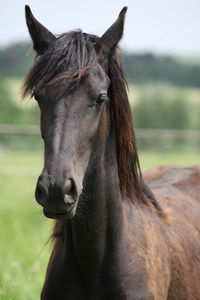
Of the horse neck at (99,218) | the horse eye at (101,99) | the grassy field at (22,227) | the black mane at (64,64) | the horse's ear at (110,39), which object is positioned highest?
the horse's ear at (110,39)

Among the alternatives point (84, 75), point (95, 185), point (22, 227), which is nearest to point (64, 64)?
point (84, 75)

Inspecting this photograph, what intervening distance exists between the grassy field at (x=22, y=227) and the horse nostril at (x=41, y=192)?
0.57 metres

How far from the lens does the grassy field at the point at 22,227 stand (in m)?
4.60

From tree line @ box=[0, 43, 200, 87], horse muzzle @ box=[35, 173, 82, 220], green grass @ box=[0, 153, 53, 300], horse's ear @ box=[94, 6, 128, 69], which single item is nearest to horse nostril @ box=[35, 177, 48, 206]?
horse muzzle @ box=[35, 173, 82, 220]

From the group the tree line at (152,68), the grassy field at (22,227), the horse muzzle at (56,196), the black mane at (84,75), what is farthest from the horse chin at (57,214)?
the tree line at (152,68)

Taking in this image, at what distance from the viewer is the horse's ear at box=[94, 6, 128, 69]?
2.65m

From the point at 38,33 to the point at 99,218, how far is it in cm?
119

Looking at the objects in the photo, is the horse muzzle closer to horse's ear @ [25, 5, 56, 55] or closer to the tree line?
horse's ear @ [25, 5, 56, 55]

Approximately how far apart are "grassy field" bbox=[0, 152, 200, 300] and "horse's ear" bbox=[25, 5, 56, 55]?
0.82 meters

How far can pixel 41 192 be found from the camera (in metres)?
2.12

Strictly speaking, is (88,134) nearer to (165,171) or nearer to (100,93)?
(100,93)

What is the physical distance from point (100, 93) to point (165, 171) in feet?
7.34

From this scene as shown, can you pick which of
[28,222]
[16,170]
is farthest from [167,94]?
[28,222]

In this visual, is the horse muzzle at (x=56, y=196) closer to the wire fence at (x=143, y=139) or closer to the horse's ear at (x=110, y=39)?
the horse's ear at (x=110, y=39)
